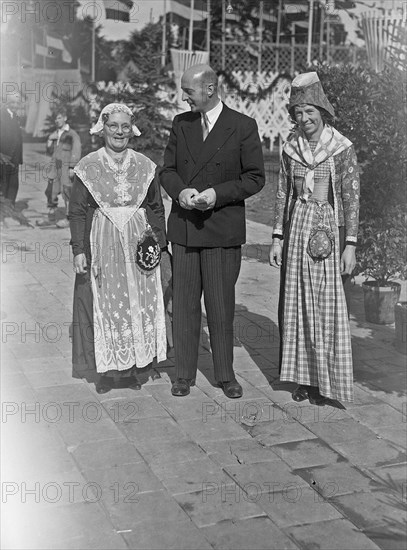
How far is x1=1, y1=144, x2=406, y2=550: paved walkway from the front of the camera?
358cm

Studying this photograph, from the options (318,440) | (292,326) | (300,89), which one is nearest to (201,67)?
(300,89)

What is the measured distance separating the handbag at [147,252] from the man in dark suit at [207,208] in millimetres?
112

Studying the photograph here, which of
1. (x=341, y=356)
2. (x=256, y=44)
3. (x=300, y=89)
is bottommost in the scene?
(x=341, y=356)

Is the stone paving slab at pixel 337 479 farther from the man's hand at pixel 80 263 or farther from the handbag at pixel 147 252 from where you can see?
the man's hand at pixel 80 263

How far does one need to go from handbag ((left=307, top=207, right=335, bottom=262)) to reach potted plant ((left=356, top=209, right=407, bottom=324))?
5.84 ft

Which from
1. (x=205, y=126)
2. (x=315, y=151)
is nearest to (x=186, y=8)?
(x=205, y=126)

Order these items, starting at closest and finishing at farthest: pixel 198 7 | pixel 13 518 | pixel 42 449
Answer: pixel 13 518 < pixel 42 449 < pixel 198 7

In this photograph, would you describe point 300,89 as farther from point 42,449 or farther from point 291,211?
point 42,449

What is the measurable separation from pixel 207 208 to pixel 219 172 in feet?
0.90

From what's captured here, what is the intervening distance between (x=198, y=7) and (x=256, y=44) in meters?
3.18

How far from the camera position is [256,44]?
24.0 m

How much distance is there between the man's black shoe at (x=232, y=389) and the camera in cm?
525

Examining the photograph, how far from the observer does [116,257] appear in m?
5.22

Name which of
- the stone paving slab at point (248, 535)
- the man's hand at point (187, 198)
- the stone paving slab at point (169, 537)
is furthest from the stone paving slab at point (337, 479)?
the man's hand at point (187, 198)
